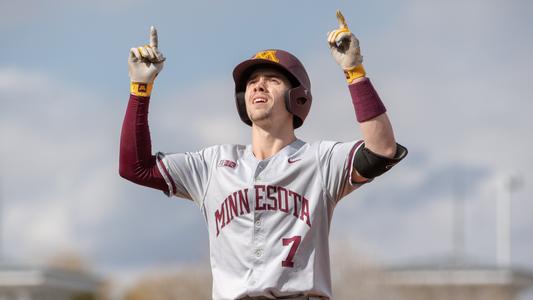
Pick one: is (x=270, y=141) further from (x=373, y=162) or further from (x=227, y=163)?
(x=373, y=162)

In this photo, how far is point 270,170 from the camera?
913cm

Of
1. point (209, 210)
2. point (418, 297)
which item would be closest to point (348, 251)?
point (418, 297)

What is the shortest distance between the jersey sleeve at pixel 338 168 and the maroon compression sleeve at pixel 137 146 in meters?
1.22

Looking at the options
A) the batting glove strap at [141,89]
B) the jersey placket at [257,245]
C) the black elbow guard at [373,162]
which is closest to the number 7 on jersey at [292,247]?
Answer: the jersey placket at [257,245]

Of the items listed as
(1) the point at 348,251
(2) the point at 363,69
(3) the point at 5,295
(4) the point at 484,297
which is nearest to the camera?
(2) the point at 363,69

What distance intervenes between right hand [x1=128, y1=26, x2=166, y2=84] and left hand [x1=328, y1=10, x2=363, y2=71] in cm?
132

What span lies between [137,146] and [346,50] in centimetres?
172

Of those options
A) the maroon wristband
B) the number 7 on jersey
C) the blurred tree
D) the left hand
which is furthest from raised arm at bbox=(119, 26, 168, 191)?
the blurred tree

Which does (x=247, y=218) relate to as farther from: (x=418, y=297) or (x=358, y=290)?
(x=418, y=297)

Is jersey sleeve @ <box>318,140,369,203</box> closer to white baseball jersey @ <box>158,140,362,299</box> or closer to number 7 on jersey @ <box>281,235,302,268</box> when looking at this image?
white baseball jersey @ <box>158,140,362,299</box>

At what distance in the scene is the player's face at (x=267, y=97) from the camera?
30.1 feet

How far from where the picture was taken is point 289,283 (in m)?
8.80

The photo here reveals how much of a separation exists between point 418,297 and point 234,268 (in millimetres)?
66716

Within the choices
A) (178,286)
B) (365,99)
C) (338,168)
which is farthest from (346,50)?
(178,286)
